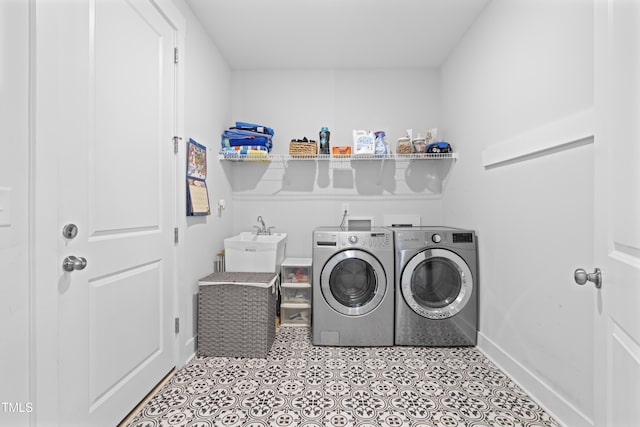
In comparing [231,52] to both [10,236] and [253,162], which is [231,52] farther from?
[10,236]

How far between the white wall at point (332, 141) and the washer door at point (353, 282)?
80cm

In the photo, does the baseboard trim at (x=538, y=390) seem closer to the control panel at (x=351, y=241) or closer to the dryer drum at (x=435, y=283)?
the dryer drum at (x=435, y=283)

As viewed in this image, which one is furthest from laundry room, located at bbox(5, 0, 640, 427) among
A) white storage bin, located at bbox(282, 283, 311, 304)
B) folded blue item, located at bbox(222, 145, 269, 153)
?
white storage bin, located at bbox(282, 283, 311, 304)

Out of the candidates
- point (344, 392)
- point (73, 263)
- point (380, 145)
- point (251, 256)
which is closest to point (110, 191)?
point (73, 263)

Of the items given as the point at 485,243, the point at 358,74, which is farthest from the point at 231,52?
the point at 485,243

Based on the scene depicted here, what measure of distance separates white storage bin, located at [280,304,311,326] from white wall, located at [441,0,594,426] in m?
1.36

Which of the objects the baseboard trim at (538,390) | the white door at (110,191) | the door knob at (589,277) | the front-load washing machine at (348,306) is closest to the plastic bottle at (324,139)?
the front-load washing machine at (348,306)

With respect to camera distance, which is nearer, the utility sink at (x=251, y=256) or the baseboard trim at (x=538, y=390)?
the baseboard trim at (x=538, y=390)

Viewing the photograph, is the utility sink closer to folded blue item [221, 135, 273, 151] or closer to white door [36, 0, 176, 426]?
white door [36, 0, 176, 426]

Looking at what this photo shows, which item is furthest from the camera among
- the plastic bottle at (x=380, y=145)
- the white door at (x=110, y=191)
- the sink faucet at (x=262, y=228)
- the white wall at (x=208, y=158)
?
the sink faucet at (x=262, y=228)

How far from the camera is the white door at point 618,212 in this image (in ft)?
2.25

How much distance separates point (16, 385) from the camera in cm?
97

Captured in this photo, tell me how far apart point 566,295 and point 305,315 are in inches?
72.2

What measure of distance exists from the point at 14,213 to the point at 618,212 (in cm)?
171
